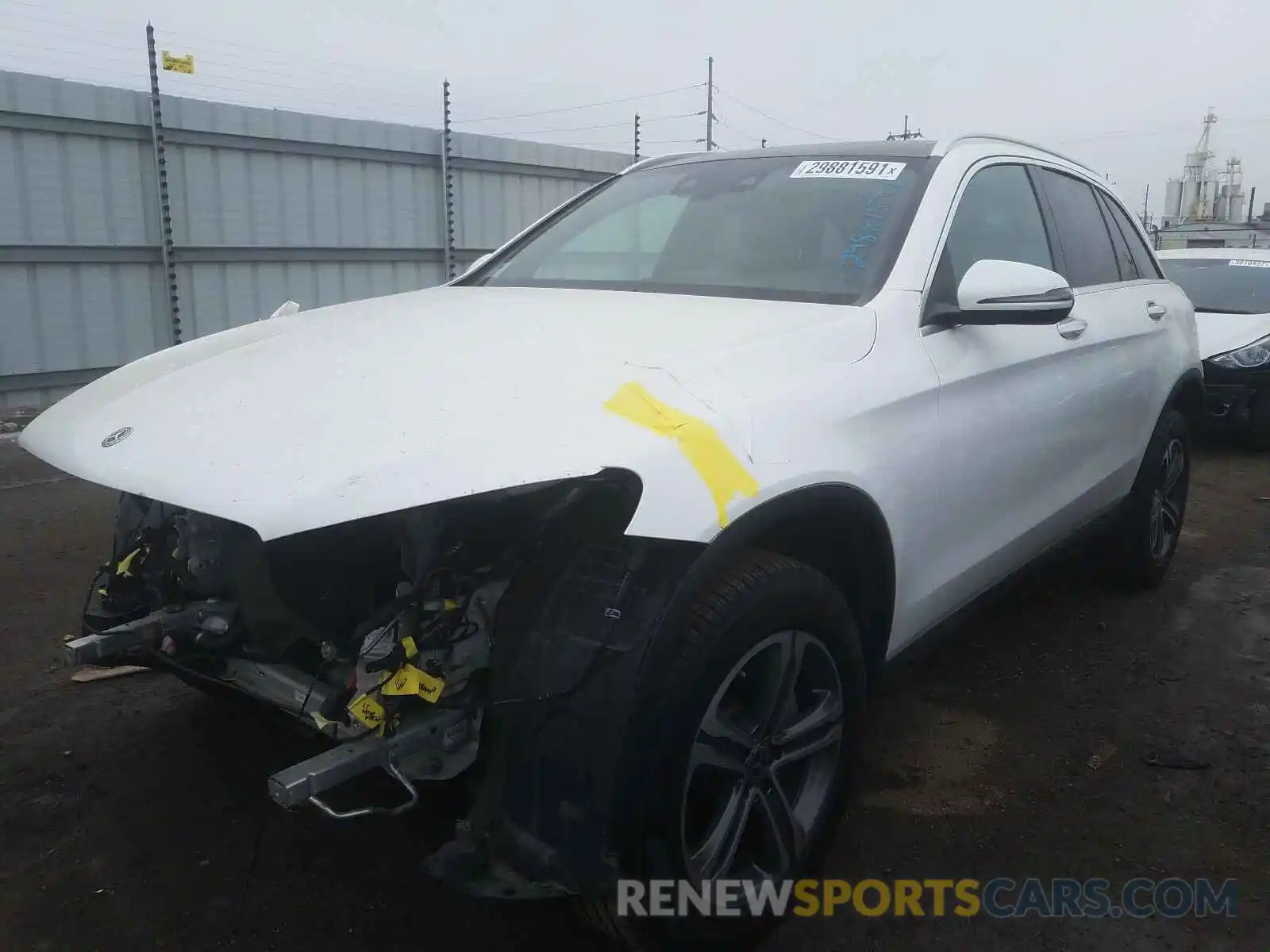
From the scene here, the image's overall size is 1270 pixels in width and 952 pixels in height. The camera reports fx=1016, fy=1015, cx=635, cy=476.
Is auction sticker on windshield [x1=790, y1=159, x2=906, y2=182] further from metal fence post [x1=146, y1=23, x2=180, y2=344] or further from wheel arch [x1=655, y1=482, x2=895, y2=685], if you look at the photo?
metal fence post [x1=146, y1=23, x2=180, y2=344]

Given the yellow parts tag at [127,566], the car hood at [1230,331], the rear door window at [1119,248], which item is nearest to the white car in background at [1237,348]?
the car hood at [1230,331]

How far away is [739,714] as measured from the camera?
208 centimetres

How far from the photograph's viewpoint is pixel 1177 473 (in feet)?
14.8

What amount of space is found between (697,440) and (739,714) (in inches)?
24.2

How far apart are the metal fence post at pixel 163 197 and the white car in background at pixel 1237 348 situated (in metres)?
8.23

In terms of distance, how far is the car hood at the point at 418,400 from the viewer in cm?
169

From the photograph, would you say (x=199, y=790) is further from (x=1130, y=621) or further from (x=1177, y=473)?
(x=1177, y=473)

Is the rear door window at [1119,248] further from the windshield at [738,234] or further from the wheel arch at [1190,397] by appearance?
the windshield at [738,234]

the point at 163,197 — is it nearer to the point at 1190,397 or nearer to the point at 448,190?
the point at 448,190

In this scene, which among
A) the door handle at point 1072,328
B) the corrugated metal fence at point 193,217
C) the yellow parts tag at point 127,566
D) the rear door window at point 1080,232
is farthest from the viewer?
the corrugated metal fence at point 193,217

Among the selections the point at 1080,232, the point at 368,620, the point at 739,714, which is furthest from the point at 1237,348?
the point at 368,620

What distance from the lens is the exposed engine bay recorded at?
1816 millimetres

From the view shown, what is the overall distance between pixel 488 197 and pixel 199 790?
372 inches

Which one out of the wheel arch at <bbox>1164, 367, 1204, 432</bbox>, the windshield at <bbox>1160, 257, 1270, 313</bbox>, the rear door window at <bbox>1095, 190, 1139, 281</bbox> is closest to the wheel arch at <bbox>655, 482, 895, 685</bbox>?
the rear door window at <bbox>1095, 190, 1139, 281</bbox>
